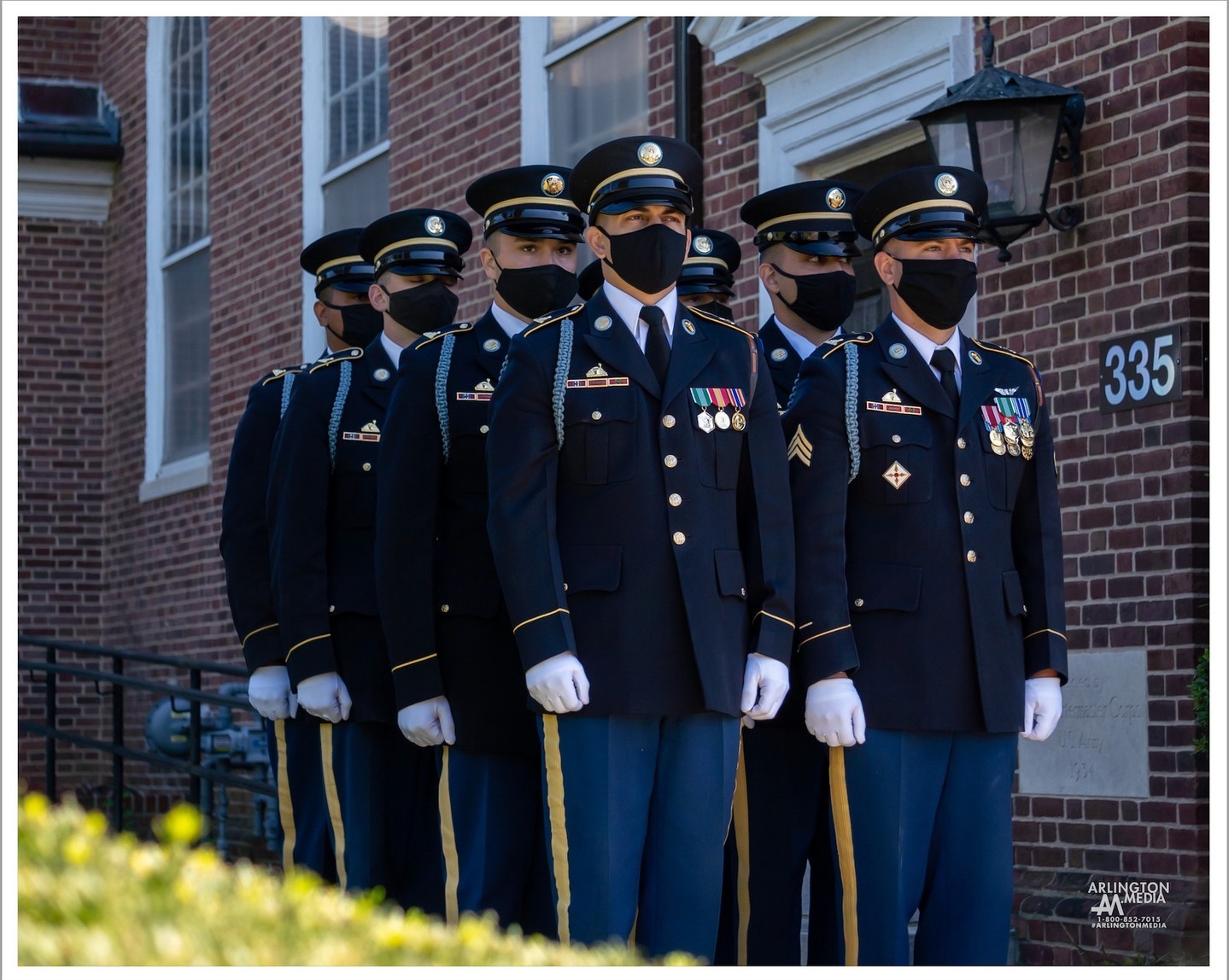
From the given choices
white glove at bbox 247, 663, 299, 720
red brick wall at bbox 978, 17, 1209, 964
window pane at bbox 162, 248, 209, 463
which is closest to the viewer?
white glove at bbox 247, 663, 299, 720

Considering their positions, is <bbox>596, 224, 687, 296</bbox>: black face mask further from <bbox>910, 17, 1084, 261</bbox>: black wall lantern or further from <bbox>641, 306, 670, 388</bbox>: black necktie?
<bbox>910, 17, 1084, 261</bbox>: black wall lantern

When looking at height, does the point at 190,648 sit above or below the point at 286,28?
below

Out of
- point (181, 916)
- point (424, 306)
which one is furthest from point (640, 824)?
Result: point (181, 916)

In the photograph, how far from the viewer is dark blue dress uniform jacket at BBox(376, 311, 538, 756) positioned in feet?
15.3

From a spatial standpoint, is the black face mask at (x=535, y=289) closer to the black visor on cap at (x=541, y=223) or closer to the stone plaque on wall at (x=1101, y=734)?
the black visor on cap at (x=541, y=223)

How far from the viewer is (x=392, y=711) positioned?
16.8ft

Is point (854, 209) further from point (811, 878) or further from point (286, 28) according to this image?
point (286, 28)

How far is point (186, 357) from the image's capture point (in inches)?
521

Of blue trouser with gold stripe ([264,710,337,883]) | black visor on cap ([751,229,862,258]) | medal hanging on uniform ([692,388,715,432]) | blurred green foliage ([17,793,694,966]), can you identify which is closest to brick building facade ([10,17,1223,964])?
black visor on cap ([751,229,862,258])

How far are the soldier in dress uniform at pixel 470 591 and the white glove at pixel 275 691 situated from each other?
84cm

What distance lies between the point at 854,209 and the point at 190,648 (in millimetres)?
8604

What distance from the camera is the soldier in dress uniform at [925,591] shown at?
429 cm

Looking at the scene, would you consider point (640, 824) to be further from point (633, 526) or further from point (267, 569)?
point (267, 569)
